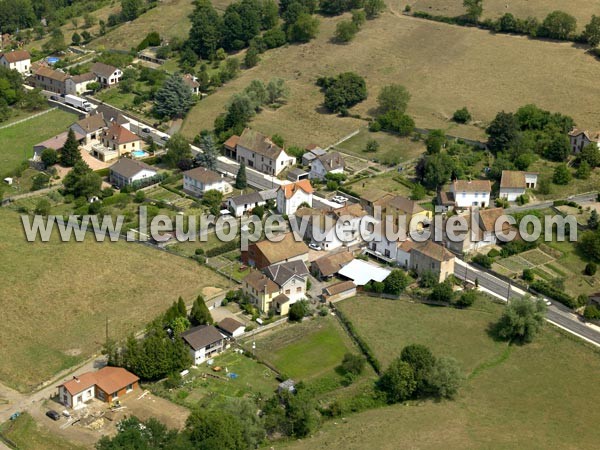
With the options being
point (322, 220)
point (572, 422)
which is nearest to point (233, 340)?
point (322, 220)

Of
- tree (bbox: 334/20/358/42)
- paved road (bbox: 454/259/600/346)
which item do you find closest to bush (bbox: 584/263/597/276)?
paved road (bbox: 454/259/600/346)

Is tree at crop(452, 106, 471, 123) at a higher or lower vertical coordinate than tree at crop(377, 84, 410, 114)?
lower

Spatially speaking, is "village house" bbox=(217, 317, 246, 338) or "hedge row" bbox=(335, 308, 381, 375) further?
"village house" bbox=(217, 317, 246, 338)

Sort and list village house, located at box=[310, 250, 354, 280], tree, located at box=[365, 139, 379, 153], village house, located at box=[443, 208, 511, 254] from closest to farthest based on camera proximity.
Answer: village house, located at box=[310, 250, 354, 280] < village house, located at box=[443, 208, 511, 254] < tree, located at box=[365, 139, 379, 153]

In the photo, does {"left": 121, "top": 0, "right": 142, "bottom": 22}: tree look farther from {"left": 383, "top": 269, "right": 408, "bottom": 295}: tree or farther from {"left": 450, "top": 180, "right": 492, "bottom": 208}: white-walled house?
{"left": 383, "top": 269, "right": 408, "bottom": 295}: tree

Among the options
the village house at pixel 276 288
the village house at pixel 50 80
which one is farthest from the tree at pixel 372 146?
the village house at pixel 50 80
